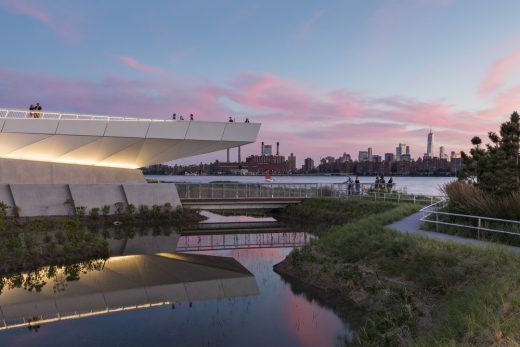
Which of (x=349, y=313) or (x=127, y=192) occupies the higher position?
(x=127, y=192)

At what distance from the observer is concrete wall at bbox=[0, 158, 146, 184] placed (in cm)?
2781

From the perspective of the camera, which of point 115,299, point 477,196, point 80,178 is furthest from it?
point 80,178

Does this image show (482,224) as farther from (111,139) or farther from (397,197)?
(111,139)

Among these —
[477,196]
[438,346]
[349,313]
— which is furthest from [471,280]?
[477,196]

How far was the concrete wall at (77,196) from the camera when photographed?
26.6 metres

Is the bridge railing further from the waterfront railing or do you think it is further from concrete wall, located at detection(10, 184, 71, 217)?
concrete wall, located at detection(10, 184, 71, 217)

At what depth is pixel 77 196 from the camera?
2906 cm

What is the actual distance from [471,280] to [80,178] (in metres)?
27.0

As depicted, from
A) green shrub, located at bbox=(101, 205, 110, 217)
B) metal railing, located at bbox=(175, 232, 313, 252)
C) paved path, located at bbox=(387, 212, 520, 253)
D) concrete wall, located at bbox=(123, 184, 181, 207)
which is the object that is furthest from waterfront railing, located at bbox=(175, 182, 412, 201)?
paved path, located at bbox=(387, 212, 520, 253)

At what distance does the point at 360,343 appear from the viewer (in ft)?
30.3

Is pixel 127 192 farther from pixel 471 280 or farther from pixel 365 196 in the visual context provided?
pixel 471 280

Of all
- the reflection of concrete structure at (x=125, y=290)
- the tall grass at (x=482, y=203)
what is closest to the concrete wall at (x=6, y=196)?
the reflection of concrete structure at (x=125, y=290)

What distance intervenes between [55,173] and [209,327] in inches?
897

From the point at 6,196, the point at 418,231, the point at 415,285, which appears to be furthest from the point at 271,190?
the point at 415,285
